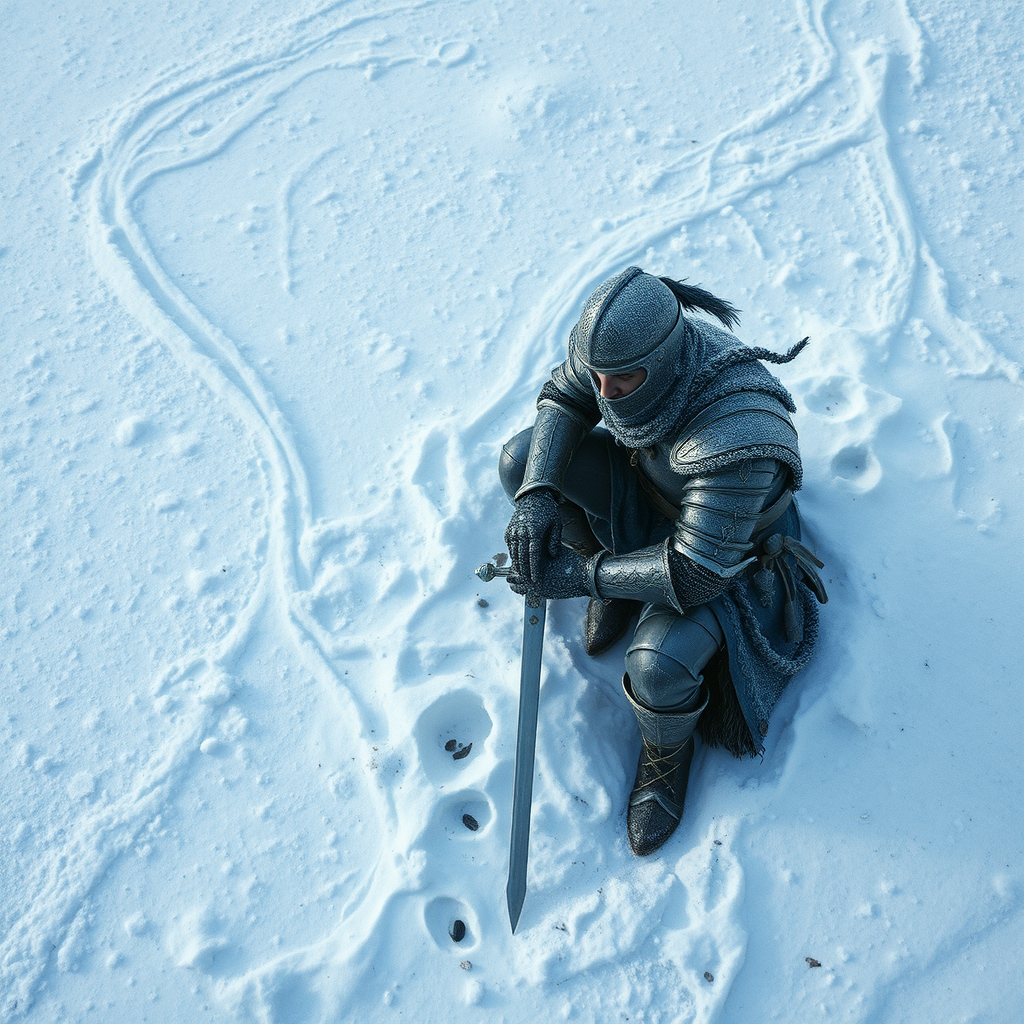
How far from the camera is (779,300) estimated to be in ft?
11.3

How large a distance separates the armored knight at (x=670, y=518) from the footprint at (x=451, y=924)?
489 millimetres

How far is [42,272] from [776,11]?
150 inches

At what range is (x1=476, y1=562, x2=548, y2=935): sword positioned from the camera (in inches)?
88.5

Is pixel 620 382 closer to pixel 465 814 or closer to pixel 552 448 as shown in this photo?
pixel 552 448

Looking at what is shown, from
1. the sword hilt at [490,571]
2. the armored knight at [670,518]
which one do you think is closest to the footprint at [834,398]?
the armored knight at [670,518]

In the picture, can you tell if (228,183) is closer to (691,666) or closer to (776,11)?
(776,11)

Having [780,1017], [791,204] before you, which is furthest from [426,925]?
[791,204]

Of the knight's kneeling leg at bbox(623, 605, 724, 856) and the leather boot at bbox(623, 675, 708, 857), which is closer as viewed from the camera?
the knight's kneeling leg at bbox(623, 605, 724, 856)

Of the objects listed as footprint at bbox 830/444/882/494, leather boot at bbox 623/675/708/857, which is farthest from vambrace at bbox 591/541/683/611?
footprint at bbox 830/444/882/494

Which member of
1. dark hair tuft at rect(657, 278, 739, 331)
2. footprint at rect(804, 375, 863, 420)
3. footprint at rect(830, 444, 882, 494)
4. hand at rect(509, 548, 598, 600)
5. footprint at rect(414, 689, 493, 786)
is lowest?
footprint at rect(830, 444, 882, 494)

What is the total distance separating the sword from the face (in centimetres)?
59

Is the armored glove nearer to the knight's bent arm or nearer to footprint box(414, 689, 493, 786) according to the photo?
the knight's bent arm

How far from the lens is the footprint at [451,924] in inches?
89.1

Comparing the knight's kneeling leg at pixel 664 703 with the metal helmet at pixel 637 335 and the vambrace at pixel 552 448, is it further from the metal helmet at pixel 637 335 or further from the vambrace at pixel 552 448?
the metal helmet at pixel 637 335
